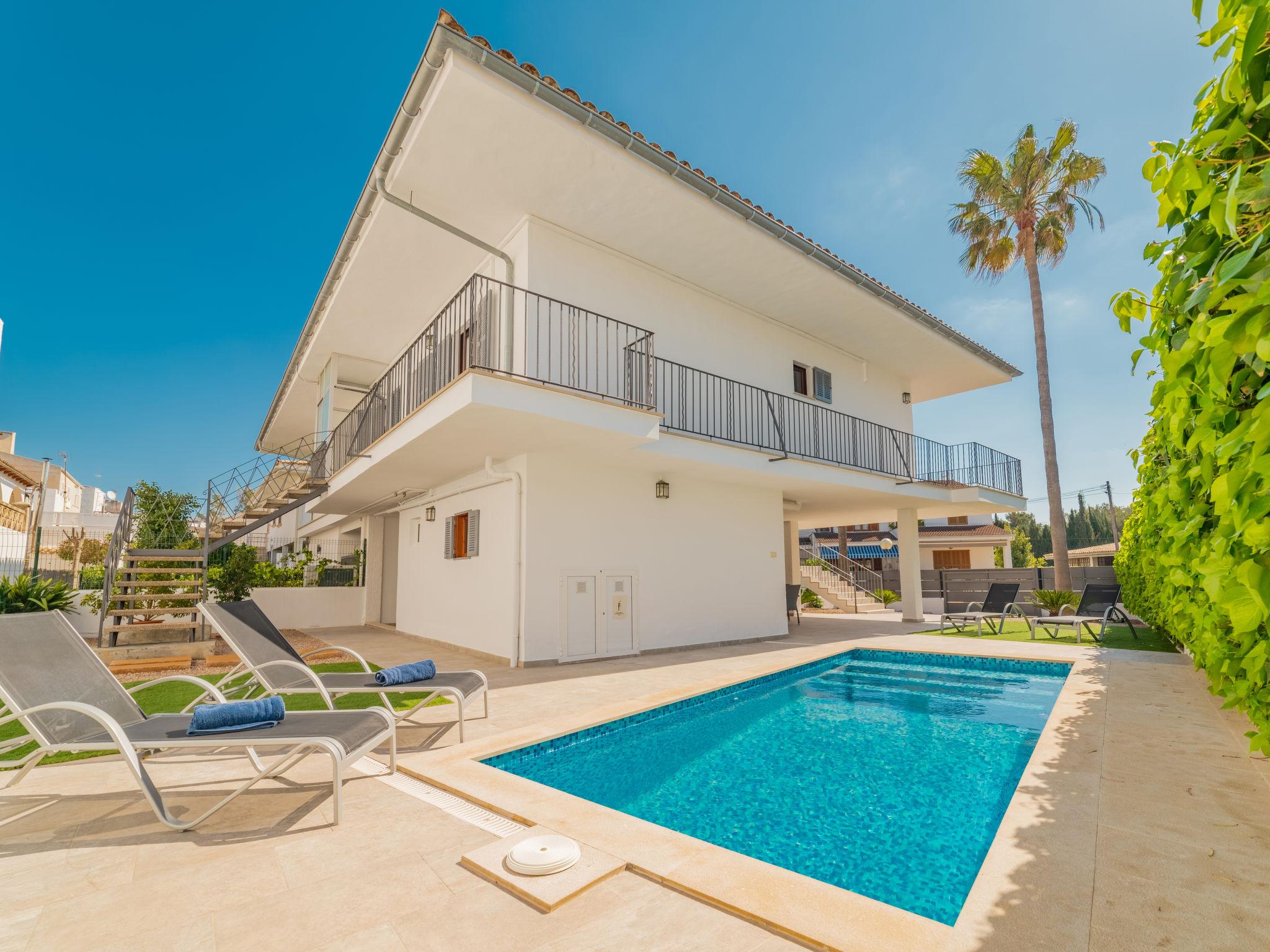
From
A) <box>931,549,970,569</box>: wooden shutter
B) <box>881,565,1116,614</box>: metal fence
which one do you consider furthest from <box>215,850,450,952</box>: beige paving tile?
<box>931,549,970,569</box>: wooden shutter

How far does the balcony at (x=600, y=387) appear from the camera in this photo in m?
9.16

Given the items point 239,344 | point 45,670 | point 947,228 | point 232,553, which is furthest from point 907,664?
point 239,344

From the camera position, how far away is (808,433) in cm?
1388

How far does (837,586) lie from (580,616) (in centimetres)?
1469

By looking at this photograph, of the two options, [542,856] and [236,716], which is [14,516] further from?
[542,856]

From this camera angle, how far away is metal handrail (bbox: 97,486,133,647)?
10781mm

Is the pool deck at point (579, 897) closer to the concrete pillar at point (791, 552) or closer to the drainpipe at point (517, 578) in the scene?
the drainpipe at point (517, 578)

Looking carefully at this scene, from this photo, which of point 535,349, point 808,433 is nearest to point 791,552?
point 808,433

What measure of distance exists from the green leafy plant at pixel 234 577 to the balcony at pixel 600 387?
3.56 m

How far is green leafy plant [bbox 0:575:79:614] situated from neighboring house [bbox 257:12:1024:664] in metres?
4.63

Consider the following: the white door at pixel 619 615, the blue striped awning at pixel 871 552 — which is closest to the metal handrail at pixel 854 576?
the blue striped awning at pixel 871 552

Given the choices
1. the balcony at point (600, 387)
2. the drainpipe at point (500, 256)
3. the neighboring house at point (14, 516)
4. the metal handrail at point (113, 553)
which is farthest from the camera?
the neighboring house at point (14, 516)

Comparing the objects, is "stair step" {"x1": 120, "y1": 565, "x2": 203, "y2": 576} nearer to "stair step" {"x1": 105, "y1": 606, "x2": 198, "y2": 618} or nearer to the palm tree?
"stair step" {"x1": 105, "y1": 606, "x2": 198, "y2": 618}

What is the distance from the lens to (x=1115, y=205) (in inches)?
677
